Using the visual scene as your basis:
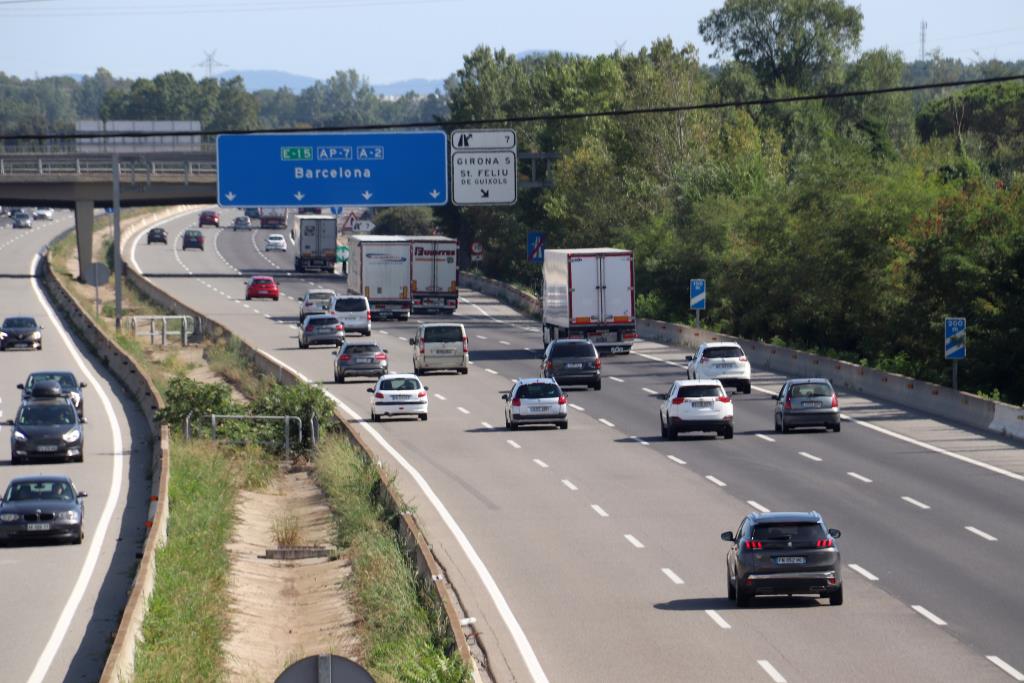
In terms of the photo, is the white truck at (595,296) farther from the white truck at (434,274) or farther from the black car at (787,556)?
the black car at (787,556)

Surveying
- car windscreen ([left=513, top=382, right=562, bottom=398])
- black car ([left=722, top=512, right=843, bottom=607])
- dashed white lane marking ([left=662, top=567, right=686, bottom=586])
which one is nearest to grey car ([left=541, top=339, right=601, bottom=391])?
car windscreen ([left=513, top=382, right=562, bottom=398])

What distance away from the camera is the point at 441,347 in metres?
57.8

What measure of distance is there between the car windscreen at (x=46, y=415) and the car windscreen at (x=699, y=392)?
15.1m

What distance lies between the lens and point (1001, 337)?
162 feet

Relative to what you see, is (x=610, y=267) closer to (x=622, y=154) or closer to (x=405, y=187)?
(x=405, y=187)

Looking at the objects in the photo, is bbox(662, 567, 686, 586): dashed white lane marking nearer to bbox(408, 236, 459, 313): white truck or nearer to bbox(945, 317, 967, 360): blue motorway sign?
bbox(945, 317, 967, 360): blue motorway sign

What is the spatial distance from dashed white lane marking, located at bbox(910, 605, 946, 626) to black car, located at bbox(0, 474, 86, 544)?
620 inches

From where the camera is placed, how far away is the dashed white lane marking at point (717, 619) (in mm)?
20797

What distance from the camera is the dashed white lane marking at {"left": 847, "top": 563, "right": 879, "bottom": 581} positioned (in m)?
24.0

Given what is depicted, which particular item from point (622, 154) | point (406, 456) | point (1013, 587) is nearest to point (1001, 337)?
point (406, 456)

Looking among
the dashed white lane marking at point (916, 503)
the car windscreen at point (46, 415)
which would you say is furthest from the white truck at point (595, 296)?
the dashed white lane marking at point (916, 503)

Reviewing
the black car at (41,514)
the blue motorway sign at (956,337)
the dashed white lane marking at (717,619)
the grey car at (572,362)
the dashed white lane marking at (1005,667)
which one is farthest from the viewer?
the grey car at (572,362)

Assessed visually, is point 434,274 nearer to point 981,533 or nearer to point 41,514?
point 41,514

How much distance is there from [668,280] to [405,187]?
31.5 meters
